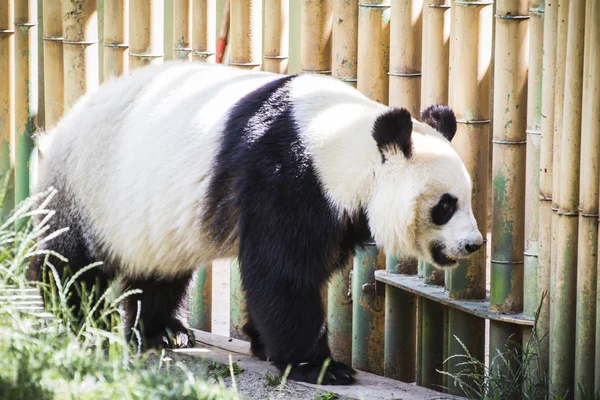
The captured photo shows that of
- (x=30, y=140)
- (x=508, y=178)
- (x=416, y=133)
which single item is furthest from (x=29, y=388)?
(x=30, y=140)

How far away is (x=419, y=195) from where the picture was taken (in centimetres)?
410

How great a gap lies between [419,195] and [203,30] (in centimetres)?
200

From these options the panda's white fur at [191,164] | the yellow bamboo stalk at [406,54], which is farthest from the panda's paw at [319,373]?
the yellow bamboo stalk at [406,54]

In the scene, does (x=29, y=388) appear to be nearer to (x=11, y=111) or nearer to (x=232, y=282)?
(x=232, y=282)

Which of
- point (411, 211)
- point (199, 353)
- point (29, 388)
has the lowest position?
point (199, 353)

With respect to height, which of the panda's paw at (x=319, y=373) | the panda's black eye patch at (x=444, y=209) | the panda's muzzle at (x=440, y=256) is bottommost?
the panda's paw at (x=319, y=373)

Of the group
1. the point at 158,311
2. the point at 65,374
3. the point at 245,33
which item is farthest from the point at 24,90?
the point at 65,374

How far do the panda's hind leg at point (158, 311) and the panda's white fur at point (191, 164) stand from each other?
0.22 meters

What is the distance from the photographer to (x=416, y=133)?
13.9 ft

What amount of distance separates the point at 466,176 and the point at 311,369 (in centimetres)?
103

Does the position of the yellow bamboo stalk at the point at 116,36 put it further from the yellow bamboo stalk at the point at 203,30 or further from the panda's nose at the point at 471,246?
the panda's nose at the point at 471,246

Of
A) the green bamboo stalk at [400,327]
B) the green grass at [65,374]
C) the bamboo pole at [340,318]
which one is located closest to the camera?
the green grass at [65,374]

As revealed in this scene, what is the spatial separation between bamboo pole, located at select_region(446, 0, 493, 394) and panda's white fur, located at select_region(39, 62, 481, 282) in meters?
0.37

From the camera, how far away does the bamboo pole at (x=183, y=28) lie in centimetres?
559
